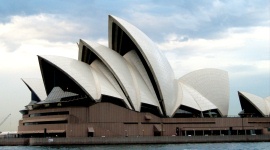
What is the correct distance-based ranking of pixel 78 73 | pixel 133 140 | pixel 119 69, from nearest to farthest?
pixel 133 140 < pixel 78 73 < pixel 119 69

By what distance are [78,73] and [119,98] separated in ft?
24.7

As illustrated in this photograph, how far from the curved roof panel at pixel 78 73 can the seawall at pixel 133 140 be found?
7068 millimetres

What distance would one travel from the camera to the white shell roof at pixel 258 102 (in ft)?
296

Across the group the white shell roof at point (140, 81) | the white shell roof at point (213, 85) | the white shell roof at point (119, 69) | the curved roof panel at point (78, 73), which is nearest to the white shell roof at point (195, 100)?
the white shell roof at point (213, 85)

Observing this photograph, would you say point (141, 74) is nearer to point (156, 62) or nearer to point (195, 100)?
point (156, 62)

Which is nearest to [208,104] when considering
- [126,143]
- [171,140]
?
[171,140]

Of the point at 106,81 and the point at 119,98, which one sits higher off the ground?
the point at 106,81

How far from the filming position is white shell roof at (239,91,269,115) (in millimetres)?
90125

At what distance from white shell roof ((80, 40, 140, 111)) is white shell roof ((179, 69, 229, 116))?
49.3ft

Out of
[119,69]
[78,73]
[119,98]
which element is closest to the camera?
[78,73]

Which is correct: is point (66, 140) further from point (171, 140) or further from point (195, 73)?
point (195, 73)

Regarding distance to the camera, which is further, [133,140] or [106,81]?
[106,81]

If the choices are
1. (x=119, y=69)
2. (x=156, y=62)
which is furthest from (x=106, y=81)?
(x=156, y=62)

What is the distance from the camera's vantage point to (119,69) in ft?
251
